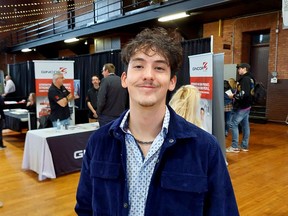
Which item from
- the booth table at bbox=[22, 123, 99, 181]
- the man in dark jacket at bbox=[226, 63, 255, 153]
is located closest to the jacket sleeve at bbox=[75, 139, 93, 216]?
the booth table at bbox=[22, 123, 99, 181]

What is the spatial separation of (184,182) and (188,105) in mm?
1643

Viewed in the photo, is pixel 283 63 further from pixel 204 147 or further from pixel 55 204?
pixel 204 147

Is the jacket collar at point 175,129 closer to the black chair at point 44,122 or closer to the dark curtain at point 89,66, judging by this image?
the black chair at point 44,122

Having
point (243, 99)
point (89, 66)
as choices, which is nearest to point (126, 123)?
point (243, 99)

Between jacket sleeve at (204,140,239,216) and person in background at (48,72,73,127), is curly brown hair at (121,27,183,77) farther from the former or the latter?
person in background at (48,72,73,127)

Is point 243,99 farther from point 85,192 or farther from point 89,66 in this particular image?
point 89,66

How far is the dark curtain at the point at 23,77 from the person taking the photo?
12.0 meters

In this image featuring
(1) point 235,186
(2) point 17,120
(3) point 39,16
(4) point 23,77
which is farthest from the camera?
(3) point 39,16

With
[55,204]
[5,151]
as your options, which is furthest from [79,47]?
[55,204]

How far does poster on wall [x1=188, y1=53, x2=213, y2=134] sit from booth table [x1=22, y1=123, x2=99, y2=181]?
174cm

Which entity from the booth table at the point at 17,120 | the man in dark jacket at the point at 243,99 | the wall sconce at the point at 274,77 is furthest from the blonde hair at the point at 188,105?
the wall sconce at the point at 274,77

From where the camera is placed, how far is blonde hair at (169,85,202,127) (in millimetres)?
2506

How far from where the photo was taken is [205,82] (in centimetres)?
412

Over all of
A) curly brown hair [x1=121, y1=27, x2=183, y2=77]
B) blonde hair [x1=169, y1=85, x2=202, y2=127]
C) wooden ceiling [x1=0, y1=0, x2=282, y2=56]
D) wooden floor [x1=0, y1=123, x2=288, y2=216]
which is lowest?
wooden floor [x1=0, y1=123, x2=288, y2=216]
